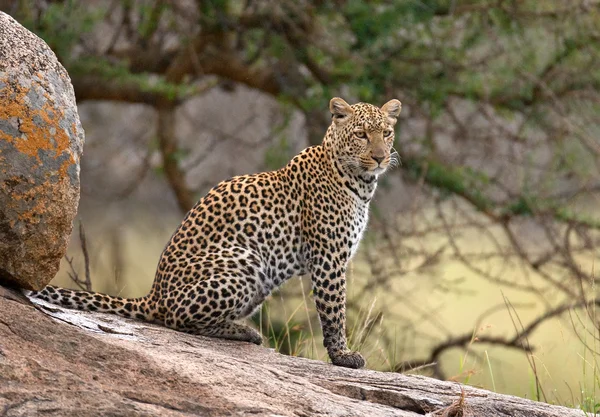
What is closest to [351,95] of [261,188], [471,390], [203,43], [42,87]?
[203,43]

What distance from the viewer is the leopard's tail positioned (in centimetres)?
573

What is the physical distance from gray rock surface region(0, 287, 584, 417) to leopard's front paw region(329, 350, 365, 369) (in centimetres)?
53

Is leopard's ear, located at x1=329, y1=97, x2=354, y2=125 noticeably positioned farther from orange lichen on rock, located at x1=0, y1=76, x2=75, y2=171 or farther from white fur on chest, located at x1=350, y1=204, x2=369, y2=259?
orange lichen on rock, located at x1=0, y1=76, x2=75, y2=171

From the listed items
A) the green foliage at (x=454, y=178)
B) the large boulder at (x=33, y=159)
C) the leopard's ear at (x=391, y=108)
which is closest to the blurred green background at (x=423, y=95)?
the green foliage at (x=454, y=178)

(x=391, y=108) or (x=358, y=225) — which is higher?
(x=391, y=108)

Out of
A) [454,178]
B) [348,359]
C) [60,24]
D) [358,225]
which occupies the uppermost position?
[60,24]

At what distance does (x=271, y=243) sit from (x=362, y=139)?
3.36 ft

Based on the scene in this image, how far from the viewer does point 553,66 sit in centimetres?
1120

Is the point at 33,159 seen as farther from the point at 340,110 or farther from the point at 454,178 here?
the point at 454,178

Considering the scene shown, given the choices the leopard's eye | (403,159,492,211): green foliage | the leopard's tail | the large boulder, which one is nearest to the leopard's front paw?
the leopard's tail

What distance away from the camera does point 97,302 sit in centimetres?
594

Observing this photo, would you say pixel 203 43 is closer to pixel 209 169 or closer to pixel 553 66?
pixel 553 66

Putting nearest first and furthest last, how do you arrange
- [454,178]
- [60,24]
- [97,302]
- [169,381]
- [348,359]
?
[169,381], [97,302], [348,359], [60,24], [454,178]

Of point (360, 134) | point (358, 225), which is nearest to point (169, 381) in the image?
point (358, 225)
